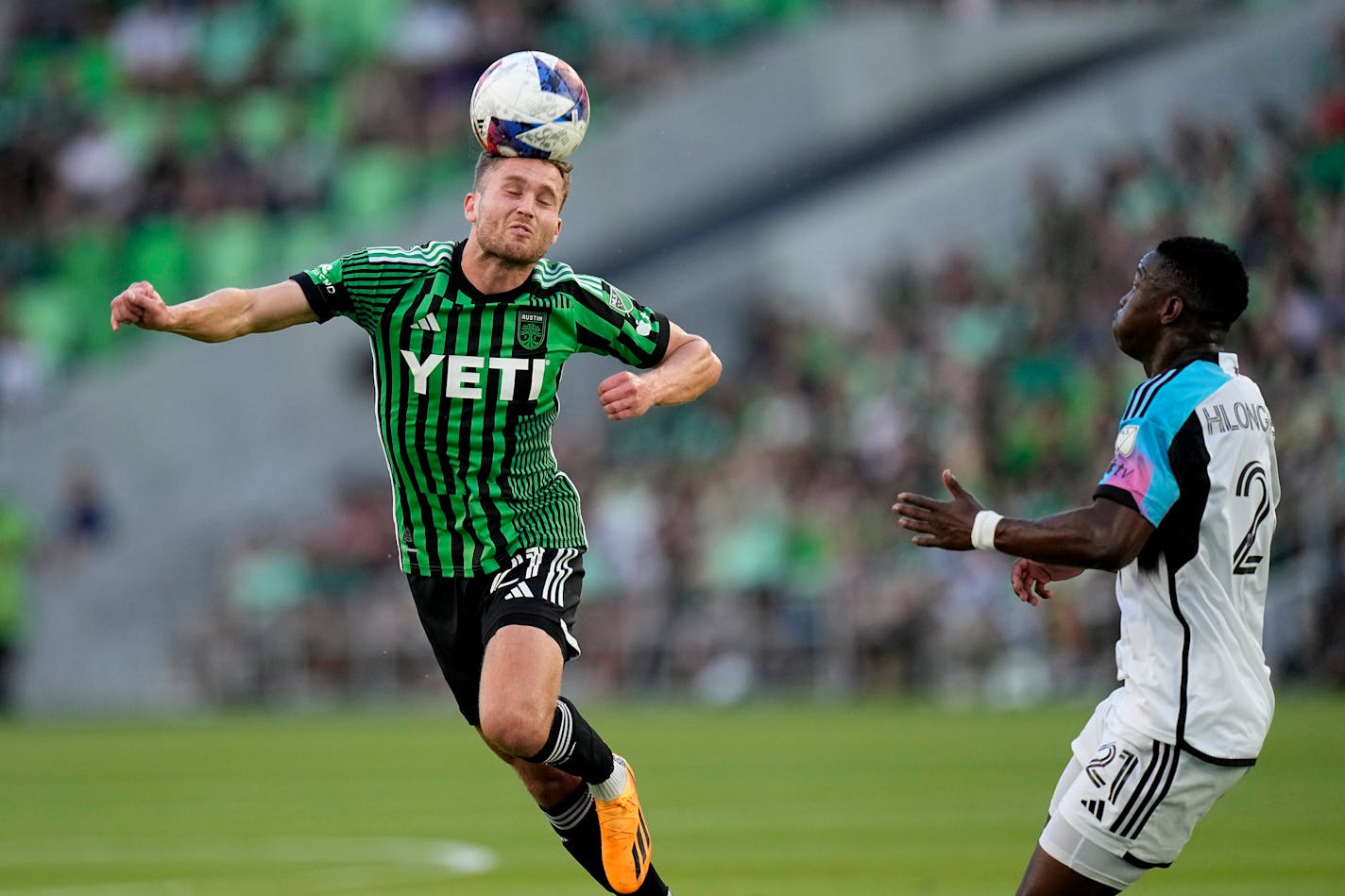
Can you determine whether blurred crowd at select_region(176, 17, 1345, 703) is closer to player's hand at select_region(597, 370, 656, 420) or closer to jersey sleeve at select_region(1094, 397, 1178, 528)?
player's hand at select_region(597, 370, 656, 420)

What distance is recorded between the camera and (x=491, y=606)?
24.5 ft

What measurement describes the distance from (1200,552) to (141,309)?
11.0 ft

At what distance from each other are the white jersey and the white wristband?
0.29m

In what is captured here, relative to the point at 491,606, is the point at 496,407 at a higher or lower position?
higher

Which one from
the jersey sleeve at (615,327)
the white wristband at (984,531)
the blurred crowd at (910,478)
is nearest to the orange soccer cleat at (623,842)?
the jersey sleeve at (615,327)

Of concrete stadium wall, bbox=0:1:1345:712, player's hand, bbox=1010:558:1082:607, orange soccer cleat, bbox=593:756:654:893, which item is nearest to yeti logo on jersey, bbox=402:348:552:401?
orange soccer cleat, bbox=593:756:654:893

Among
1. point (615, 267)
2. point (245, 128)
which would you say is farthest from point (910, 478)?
point (245, 128)

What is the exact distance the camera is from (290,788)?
14.7 metres

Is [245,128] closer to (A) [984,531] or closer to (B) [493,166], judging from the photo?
(B) [493,166]

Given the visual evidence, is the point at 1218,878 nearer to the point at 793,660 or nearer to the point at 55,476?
the point at 793,660

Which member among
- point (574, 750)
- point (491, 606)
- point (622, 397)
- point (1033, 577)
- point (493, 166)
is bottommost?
point (574, 750)

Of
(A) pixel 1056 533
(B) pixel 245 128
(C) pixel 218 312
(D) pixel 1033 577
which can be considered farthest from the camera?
(B) pixel 245 128

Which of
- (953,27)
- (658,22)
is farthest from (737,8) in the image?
(953,27)

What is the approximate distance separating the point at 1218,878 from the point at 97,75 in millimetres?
26018
